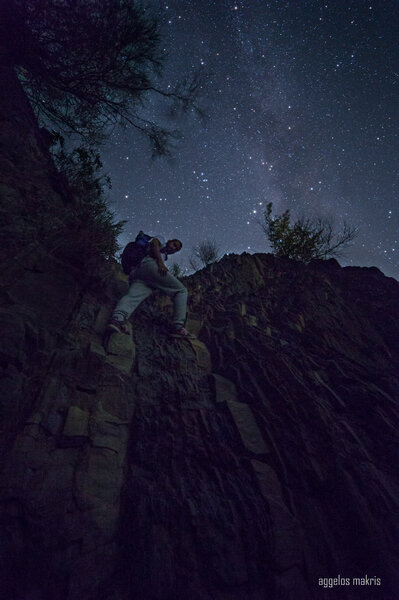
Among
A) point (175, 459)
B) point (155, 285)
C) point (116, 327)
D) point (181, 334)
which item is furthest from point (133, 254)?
point (175, 459)

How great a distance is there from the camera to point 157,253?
16.9ft

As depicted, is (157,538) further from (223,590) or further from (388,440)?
(388,440)

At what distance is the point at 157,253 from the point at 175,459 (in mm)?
3795

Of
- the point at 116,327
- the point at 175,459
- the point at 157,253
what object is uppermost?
the point at 157,253

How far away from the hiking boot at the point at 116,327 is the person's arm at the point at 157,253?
1501 mm

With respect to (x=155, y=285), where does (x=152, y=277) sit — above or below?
above

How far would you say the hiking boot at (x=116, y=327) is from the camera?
12.6 ft

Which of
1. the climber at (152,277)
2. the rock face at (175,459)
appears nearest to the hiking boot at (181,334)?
the climber at (152,277)

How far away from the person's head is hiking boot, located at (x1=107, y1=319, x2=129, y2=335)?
2.28m

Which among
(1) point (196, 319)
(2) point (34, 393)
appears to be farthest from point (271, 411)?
(2) point (34, 393)

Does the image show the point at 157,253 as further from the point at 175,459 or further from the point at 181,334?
the point at 175,459

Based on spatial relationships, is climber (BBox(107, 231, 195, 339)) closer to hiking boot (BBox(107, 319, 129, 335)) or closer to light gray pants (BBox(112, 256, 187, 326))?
light gray pants (BBox(112, 256, 187, 326))

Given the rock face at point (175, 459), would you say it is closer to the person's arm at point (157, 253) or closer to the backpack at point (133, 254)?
the backpack at point (133, 254)

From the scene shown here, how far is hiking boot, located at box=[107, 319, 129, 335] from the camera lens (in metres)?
3.83
